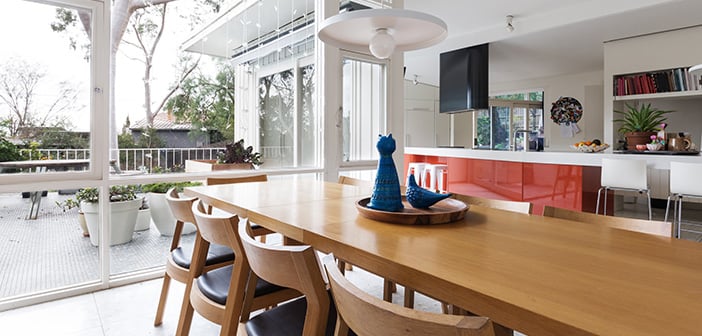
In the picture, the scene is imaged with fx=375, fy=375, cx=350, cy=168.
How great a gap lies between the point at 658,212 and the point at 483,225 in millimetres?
5760

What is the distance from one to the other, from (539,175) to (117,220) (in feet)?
13.7

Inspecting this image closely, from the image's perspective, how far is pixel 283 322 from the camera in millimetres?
1165

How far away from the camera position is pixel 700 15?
4.27 m

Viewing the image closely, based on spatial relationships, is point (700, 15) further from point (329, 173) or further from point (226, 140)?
point (226, 140)

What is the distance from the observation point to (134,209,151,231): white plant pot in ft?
9.41

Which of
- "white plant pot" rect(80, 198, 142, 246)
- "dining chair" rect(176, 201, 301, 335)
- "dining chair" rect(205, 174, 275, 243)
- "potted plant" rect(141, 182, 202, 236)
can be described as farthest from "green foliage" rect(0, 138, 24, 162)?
"dining chair" rect(176, 201, 301, 335)

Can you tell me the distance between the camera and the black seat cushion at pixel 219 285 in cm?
138

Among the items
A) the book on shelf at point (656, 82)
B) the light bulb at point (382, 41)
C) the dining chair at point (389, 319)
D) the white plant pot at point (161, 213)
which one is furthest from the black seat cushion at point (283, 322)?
the book on shelf at point (656, 82)

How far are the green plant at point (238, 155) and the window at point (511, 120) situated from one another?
567cm

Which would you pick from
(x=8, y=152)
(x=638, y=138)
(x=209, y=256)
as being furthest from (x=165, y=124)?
(x=638, y=138)

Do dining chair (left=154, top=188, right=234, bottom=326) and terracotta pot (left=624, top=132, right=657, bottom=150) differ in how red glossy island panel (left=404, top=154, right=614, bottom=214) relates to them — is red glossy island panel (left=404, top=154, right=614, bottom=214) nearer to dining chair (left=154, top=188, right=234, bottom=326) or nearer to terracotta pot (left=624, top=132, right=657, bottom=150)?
terracotta pot (left=624, top=132, right=657, bottom=150)

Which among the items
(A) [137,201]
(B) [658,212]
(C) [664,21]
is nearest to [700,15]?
(C) [664,21]

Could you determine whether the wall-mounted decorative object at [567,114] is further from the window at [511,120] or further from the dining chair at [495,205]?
the dining chair at [495,205]

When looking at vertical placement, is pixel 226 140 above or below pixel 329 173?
above
